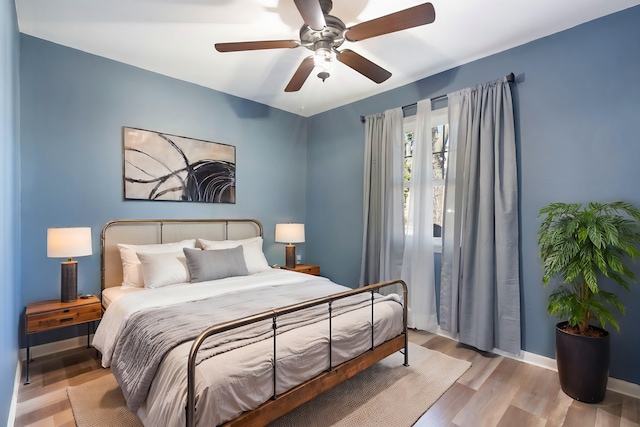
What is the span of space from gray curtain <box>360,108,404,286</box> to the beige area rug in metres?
1.29

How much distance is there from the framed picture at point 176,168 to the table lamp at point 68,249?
2.46 ft

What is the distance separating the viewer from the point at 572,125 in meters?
2.58

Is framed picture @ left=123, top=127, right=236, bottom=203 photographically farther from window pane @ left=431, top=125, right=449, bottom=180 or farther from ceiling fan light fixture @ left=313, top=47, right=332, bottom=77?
window pane @ left=431, top=125, right=449, bottom=180

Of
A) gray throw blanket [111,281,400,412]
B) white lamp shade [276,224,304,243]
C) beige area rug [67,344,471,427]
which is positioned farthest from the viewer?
white lamp shade [276,224,304,243]

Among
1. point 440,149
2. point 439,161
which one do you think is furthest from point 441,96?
point 439,161

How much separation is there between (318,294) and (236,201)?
2124mm

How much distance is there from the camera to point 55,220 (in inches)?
114

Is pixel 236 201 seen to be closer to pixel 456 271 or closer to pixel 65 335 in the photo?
pixel 65 335

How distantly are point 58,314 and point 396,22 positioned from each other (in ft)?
11.2

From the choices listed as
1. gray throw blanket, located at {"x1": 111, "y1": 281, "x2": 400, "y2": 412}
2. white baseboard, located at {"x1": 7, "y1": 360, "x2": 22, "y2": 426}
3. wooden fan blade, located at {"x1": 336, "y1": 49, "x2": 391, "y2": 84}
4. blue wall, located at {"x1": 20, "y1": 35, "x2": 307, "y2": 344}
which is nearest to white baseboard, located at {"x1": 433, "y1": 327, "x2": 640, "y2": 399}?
gray throw blanket, located at {"x1": 111, "y1": 281, "x2": 400, "y2": 412}

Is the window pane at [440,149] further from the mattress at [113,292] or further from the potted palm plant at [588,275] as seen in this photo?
the mattress at [113,292]

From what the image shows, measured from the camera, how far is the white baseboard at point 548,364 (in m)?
2.29

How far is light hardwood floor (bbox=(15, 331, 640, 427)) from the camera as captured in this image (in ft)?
6.56

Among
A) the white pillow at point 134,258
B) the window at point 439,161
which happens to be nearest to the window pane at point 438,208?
the window at point 439,161
